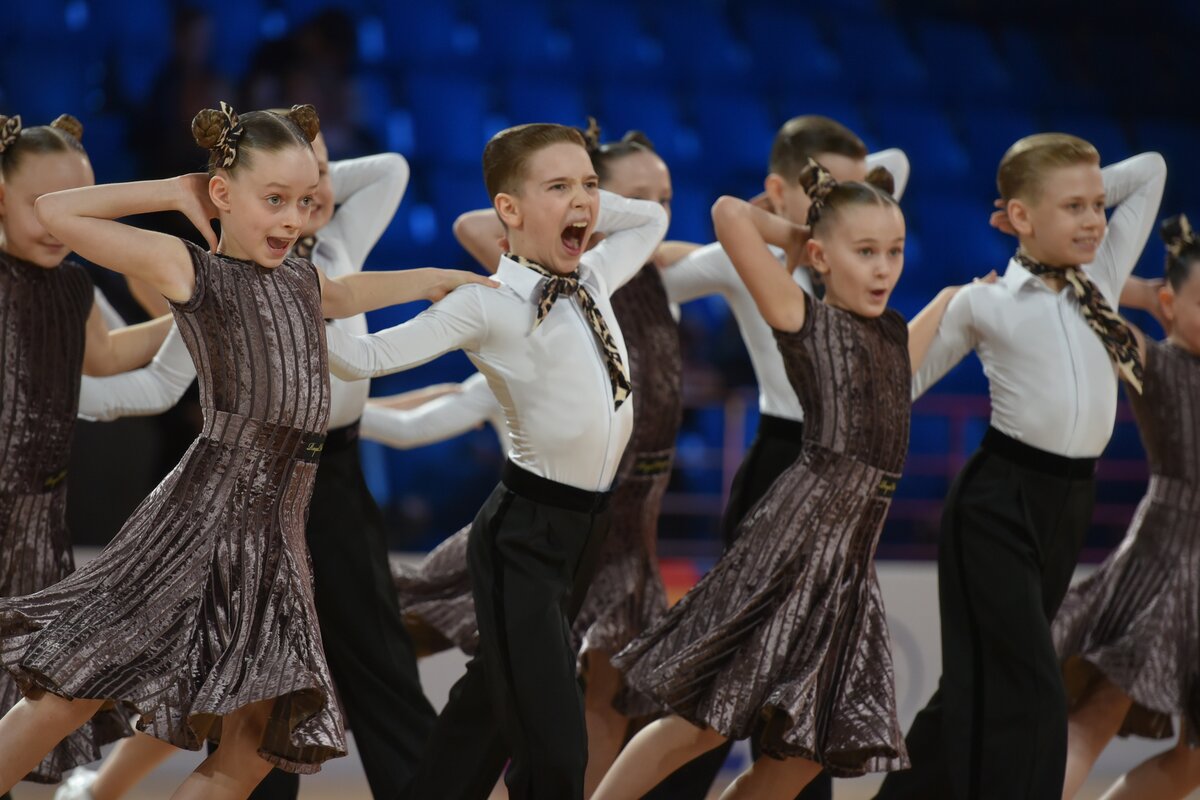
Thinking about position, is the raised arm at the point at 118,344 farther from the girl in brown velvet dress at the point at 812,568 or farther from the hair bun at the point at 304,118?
the girl in brown velvet dress at the point at 812,568

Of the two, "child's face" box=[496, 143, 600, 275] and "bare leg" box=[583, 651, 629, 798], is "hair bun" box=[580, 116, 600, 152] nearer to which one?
"child's face" box=[496, 143, 600, 275]

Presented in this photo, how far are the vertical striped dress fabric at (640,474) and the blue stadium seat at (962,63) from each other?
5.26 meters

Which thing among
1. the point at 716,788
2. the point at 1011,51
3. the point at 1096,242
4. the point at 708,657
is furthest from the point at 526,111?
the point at 708,657

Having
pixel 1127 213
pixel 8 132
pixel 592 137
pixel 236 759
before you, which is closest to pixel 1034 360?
pixel 1127 213

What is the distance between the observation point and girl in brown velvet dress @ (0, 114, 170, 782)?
2967mm

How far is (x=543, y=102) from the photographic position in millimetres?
7363

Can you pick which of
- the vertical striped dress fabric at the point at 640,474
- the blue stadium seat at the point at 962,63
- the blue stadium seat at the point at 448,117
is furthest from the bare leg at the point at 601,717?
the blue stadium seat at the point at 962,63

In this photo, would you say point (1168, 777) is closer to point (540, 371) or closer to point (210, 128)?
point (540, 371)

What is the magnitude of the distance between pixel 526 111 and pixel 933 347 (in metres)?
4.31

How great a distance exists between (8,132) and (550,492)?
134 centimetres

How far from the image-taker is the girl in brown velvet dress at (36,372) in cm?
297

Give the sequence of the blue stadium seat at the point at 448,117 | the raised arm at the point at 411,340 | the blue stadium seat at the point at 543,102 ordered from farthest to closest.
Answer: the blue stadium seat at the point at 543,102
the blue stadium seat at the point at 448,117
the raised arm at the point at 411,340

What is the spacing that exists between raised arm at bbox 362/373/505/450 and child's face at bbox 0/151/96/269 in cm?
94

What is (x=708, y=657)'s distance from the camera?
2.95 meters
